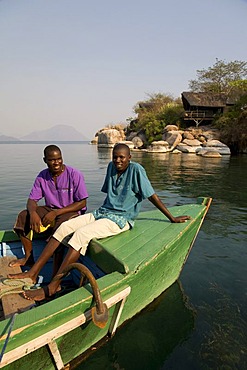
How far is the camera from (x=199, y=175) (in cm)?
1497

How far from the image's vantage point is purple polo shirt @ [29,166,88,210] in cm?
362

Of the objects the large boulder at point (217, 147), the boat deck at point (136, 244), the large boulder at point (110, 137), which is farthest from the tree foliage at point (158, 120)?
the boat deck at point (136, 244)

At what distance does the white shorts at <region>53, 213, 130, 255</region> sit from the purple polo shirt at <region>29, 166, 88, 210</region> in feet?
1.36

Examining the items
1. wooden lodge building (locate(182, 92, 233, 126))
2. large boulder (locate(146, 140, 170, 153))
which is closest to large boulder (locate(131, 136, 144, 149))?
large boulder (locate(146, 140, 170, 153))

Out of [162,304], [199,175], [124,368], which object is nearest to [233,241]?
[162,304]

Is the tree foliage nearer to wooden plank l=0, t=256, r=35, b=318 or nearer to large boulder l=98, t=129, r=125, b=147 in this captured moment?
large boulder l=98, t=129, r=125, b=147

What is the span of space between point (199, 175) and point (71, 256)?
12.9 m

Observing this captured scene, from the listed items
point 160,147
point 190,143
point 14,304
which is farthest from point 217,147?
point 14,304

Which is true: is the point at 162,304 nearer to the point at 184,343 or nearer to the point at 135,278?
the point at 184,343

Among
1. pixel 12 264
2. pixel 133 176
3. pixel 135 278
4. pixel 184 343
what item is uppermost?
pixel 133 176

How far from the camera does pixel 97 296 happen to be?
2.15 meters

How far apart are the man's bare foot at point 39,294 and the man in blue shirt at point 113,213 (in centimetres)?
32

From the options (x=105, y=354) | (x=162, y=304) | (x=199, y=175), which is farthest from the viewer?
(x=199, y=175)

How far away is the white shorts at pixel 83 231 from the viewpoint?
3.01 metres
